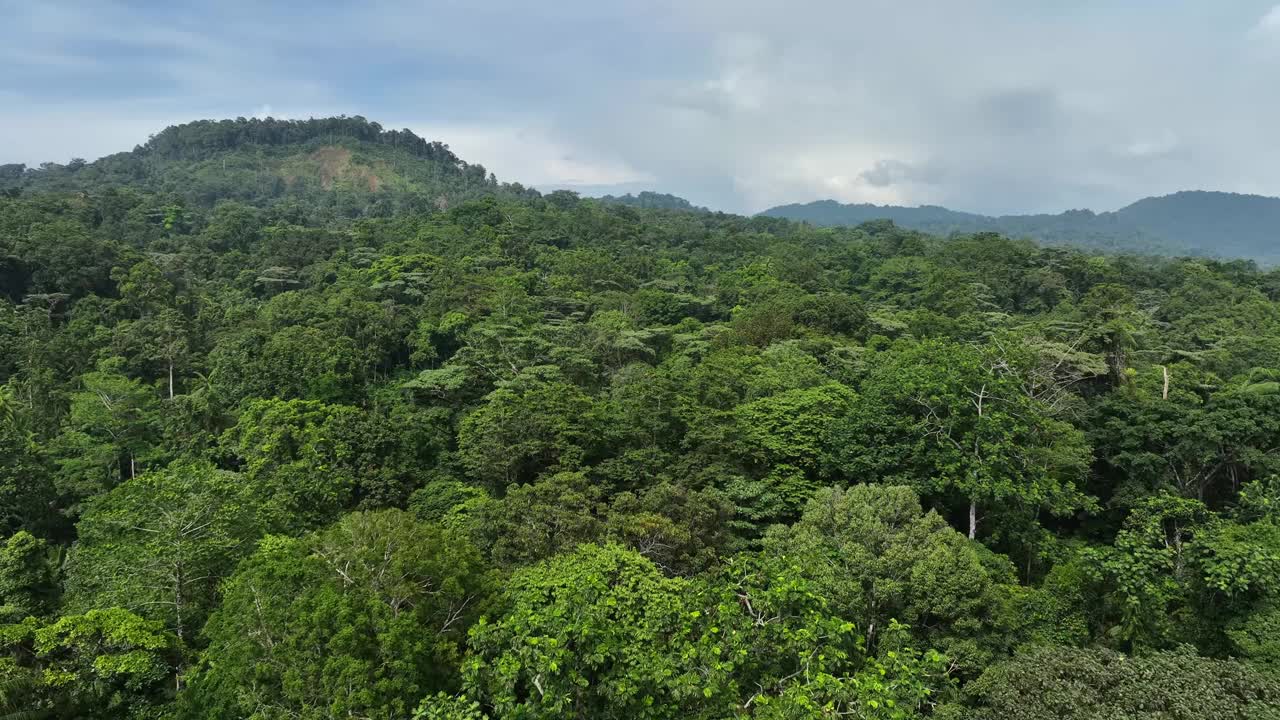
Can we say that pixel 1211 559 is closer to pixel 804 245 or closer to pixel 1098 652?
pixel 1098 652

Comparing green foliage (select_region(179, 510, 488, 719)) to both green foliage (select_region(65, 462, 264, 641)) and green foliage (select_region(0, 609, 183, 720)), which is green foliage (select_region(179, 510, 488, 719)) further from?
green foliage (select_region(65, 462, 264, 641))

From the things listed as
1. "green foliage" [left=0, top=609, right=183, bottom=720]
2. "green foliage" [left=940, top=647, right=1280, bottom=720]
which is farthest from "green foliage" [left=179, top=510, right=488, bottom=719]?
"green foliage" [left=940, top=647, right=1280, bottom=720]

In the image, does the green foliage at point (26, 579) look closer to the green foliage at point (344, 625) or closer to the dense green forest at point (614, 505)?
the dense green forest at point (614, 505)

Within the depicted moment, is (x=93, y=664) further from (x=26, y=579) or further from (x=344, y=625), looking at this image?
(x=26, y=579)

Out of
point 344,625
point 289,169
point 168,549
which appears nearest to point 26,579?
point 168,549

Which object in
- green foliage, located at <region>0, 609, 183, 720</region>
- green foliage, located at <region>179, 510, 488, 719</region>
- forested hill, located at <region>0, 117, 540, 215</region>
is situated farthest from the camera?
forested hill, located at <region>0, 117, 540, 215</region>

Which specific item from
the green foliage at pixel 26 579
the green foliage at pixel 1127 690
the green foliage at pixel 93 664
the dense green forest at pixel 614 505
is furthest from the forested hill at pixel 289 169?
the green foliage at pixel 1127 690
